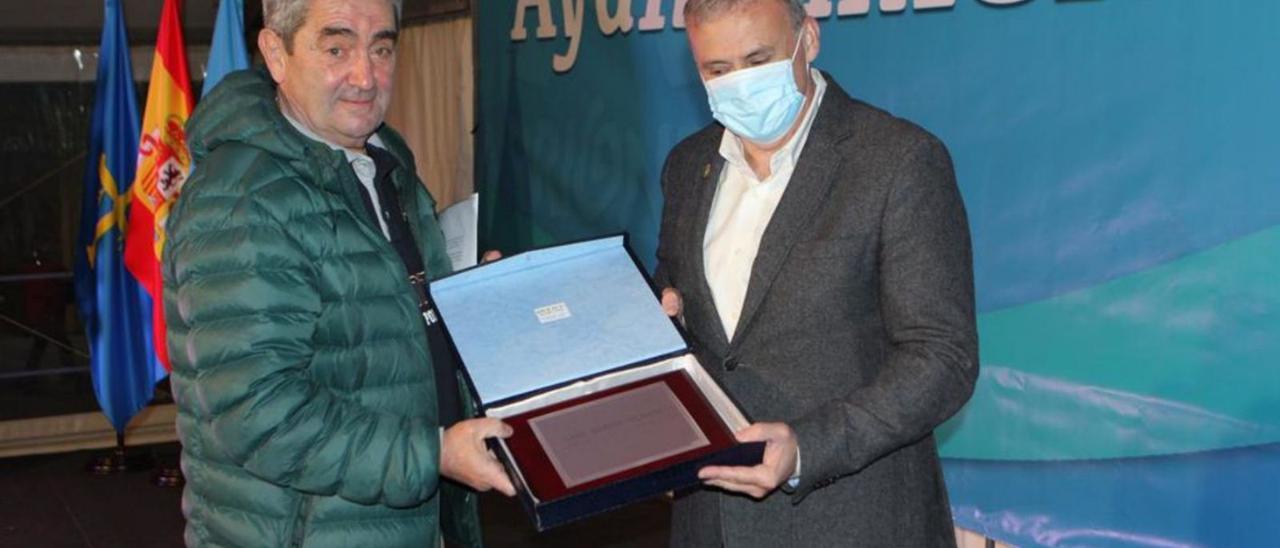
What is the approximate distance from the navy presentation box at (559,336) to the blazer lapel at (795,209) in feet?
0.40

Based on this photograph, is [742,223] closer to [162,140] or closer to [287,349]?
[287,349]

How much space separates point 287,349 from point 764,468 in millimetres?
648

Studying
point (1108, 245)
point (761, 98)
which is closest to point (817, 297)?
→ point (761, 98)

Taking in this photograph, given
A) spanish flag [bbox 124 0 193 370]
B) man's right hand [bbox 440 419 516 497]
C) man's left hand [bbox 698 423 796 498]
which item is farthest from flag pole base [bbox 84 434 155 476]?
man's left hand [bbox 698 423 796 498]

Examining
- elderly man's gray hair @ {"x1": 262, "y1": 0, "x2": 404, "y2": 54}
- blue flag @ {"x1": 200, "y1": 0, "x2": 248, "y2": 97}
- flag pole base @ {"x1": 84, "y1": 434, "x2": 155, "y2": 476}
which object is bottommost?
flag pole base @ {"x1": 84, "y1": 434, "x2": 155, "y2": 476}

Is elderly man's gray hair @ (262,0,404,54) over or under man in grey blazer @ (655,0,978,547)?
over

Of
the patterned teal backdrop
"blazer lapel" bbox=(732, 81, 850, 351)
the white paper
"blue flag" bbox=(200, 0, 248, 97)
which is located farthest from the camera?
"blue flag" bbox=(200, 0, 248, 97)

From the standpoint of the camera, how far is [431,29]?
615 cm

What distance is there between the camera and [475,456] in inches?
67.4

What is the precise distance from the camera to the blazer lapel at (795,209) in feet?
5.85

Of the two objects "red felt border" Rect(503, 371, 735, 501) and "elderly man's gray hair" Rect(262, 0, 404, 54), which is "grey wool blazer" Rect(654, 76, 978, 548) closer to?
"red felt border" Rect(503, 371, 735, 501)

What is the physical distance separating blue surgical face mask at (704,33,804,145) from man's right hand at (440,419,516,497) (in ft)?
1.83

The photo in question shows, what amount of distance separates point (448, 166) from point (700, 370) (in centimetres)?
461

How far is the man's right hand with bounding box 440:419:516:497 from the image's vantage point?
1689mm
